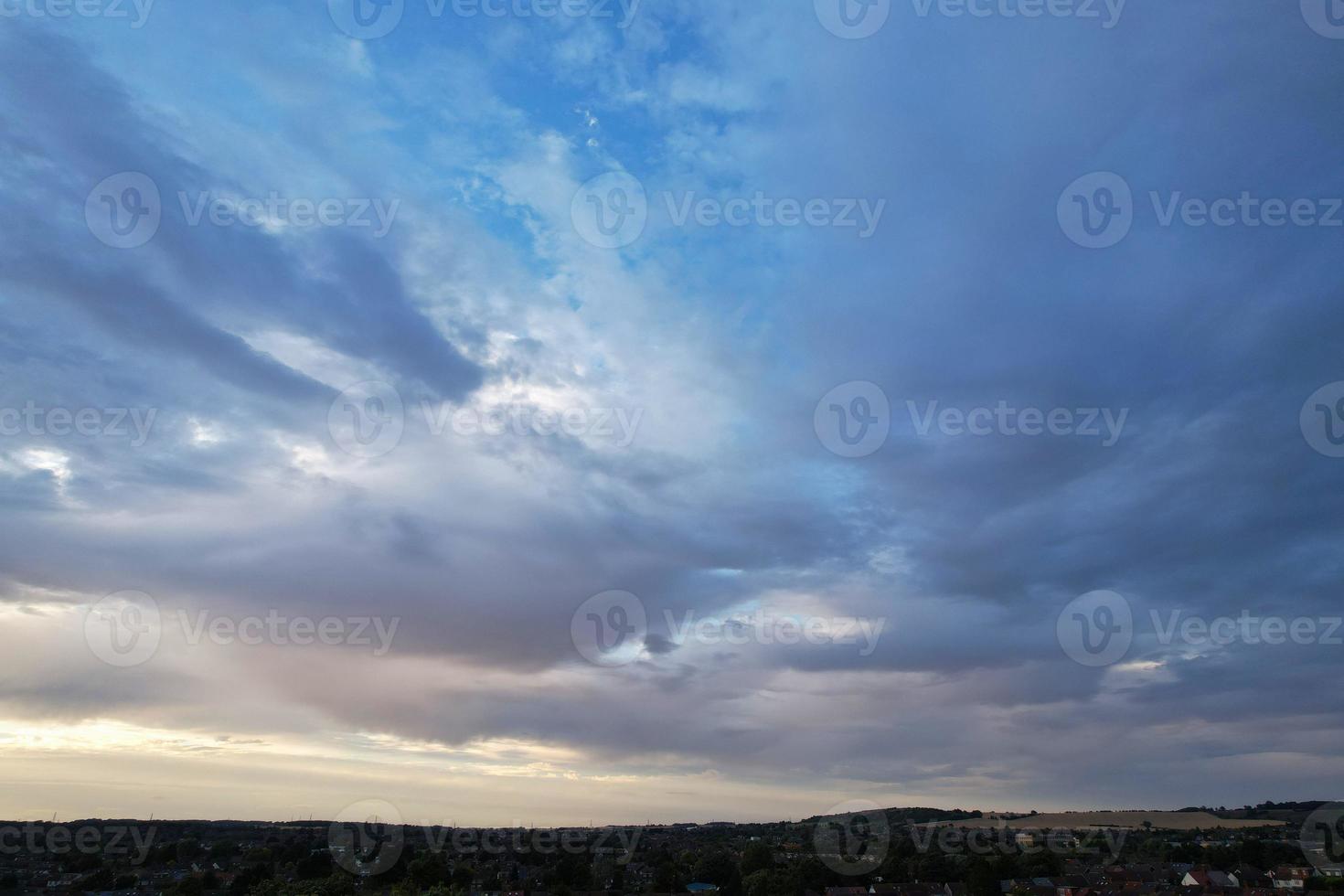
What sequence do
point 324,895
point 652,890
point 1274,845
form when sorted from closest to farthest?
point 324,895 < point 652,890 < point 1274,845

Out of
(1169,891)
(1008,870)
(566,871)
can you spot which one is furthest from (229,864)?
(1169,891)

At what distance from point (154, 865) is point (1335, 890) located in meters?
169

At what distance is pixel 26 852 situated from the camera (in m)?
172

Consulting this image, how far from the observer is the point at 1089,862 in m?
139

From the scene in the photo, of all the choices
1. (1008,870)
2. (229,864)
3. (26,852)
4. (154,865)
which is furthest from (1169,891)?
(26,852)

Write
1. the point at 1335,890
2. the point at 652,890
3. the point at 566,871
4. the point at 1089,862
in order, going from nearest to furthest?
the point at 1335,890
the point at 652,890
the point at 566,871
the point at 1089,862

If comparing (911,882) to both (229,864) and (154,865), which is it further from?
(154,865)

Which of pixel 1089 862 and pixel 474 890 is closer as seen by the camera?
pixel 474 890

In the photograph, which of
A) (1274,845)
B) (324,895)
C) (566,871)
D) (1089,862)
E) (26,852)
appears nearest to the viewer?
(324,895)

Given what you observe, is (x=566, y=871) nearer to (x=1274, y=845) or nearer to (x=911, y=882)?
(x=911, y=882)

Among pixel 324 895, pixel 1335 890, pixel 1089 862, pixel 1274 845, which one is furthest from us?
pixel 1274 845

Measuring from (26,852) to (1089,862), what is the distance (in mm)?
210662

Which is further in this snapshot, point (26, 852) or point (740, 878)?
point (26, 852)

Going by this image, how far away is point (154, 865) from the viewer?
139 m
